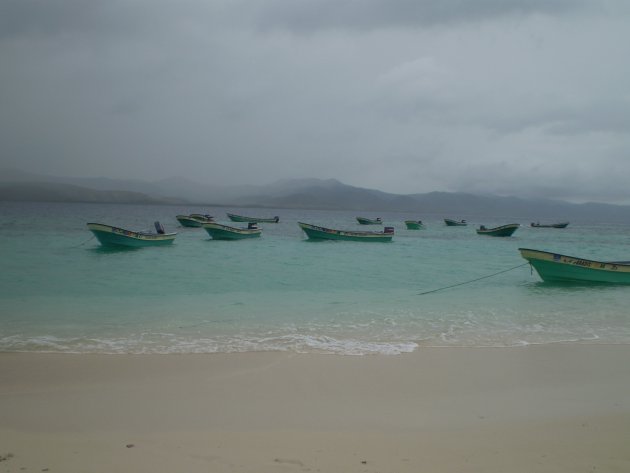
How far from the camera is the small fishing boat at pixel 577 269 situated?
16.2 m

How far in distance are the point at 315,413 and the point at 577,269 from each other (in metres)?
14.7

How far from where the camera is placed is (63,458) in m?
3.85

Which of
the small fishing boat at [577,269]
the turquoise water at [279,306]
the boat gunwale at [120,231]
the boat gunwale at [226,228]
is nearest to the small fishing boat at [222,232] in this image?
the boat gunwale at [226,228]

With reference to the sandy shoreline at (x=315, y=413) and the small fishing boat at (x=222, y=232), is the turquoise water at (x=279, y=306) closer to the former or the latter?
the sandy shoreline at (x=315, y=413)

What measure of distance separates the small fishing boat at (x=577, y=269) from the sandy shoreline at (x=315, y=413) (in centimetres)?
1022

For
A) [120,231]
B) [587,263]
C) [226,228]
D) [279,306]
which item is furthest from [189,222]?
[587,263]

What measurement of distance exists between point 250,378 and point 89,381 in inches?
78.0

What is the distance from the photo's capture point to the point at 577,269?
16.5 m

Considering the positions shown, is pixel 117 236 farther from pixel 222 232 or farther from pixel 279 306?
pixel 279 306

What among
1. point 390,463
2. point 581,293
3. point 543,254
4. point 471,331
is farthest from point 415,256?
point 390,463

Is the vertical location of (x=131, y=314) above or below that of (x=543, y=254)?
below

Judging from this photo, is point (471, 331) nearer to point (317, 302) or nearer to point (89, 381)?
point (317, 302)

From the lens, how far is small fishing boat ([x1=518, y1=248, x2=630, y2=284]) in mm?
16156

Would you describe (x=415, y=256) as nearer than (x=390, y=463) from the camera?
No
